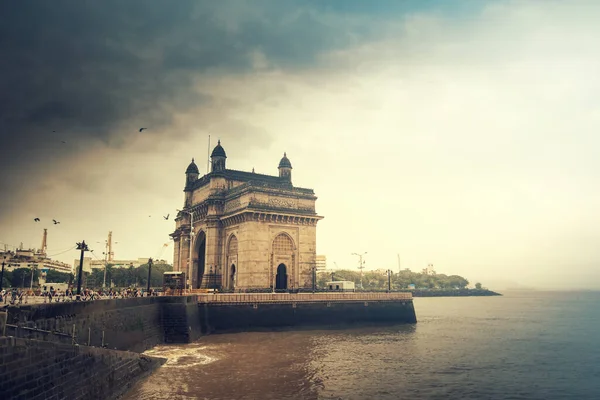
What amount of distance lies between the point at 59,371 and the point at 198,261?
55.3 meters

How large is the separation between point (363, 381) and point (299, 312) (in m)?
21.7

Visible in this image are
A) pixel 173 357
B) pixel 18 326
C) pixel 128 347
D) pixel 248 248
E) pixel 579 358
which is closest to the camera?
pixel 18 326

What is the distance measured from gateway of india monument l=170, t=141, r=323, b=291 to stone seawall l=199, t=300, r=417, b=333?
8203mm

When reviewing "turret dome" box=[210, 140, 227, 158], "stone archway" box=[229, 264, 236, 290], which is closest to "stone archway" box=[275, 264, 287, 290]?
"stone archway" box=[229, 264, 236, 290]

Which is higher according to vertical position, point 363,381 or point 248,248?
point 248,248

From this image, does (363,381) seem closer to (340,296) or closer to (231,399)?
(231,399)

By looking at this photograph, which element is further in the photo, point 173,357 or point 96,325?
point 173,357

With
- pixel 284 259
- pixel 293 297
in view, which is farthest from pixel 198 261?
pixel 293 297

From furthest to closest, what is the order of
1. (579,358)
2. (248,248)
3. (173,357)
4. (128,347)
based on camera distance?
1. (248,248)
2. (579,358)
3. (173,357)
4. (128,347)

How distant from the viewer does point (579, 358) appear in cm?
3650

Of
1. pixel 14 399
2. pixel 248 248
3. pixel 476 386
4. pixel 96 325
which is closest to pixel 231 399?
pixel 96 325

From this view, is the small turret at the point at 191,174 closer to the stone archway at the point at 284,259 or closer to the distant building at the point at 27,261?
the stone archway at the point at 284,259

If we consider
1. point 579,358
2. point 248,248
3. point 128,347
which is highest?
point 248,248

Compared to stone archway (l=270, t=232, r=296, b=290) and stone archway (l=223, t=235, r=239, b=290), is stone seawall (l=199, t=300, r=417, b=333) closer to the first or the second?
stone archway (l=270, t=232, r=296, b=290)
